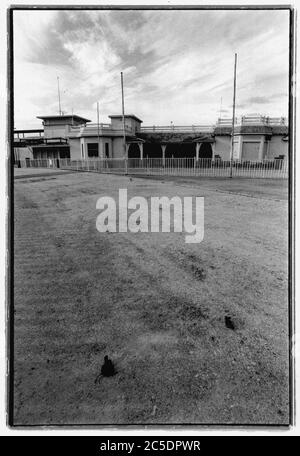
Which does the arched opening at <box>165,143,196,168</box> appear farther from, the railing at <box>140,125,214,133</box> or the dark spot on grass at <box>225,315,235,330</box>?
the dark spot on grass at <box>225,315,235,330</box>

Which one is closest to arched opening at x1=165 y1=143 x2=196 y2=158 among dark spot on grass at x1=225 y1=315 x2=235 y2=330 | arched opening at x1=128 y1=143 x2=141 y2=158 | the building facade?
the building facade

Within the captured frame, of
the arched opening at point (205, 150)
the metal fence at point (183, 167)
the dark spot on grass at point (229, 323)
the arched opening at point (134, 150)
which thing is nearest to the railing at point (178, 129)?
the arched opening at point (205, 150)

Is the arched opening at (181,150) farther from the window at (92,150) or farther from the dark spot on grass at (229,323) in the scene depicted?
the dark spot on grass at (229,323)

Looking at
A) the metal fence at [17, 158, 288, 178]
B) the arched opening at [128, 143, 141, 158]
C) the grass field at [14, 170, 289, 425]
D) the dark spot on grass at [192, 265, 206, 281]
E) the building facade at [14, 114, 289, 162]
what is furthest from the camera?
the arched opening at [128, 143, 141, 158]

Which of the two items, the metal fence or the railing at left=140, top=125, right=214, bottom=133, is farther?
the railing at left=140, top=125, right=214, bottom=133

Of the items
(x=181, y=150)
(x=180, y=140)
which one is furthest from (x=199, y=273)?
(x=181, y=150)

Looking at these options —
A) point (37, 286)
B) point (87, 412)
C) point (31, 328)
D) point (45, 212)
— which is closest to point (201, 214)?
point (45, 212)

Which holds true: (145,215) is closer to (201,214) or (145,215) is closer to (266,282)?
(201,214)

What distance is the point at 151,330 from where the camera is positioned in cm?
265
